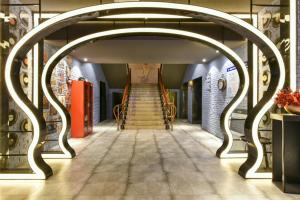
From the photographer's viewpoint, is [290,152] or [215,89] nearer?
[290,152]

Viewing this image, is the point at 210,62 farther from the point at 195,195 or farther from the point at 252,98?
the point at 195,195

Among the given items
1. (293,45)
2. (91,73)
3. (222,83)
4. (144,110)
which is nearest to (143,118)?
(144,110)

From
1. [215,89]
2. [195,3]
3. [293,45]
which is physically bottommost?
[215,89]

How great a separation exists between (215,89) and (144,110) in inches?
182

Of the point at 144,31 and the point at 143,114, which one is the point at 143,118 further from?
the point at 144,31

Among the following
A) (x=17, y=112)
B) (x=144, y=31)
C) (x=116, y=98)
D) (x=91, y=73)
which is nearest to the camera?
(x=17, y=112)

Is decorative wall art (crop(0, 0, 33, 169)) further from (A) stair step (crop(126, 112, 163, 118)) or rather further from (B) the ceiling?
(A) stair step (crop(126, 112, 163, 118))

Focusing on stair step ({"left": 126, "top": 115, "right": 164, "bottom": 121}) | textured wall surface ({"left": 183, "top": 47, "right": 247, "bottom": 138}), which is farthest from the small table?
stair step ({"left": 126, "top": 115, "right": 164, "bottom": 121})

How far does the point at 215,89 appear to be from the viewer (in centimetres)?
1054

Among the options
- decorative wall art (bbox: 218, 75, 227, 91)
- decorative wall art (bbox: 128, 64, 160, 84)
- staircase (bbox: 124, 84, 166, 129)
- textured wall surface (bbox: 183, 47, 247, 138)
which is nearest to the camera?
textured wall surface (bbox: 183, 47, 247, 138)

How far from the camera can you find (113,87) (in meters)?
19.5

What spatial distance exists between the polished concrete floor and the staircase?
599 centimetres

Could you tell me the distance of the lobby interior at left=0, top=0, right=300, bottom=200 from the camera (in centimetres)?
419

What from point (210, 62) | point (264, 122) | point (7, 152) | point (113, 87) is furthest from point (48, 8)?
point (113, 87)
